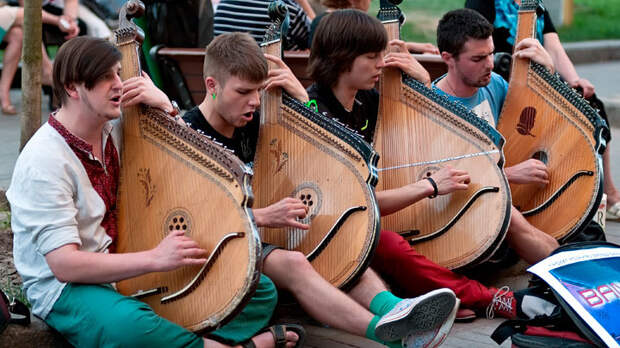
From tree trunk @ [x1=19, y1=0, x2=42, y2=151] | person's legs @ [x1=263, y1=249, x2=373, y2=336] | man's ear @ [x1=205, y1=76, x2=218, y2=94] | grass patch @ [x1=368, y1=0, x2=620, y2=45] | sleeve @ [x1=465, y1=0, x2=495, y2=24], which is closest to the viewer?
person's legs @ [x1=263, y1=249, x2=373, y2=336]

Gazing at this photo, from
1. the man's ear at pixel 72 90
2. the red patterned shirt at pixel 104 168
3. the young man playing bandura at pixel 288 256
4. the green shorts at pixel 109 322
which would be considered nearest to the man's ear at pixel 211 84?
the young man playing bandura at pixel 288 256

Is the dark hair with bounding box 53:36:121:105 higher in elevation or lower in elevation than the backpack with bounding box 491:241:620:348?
higher

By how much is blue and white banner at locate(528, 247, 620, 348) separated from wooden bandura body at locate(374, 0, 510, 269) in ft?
1.82

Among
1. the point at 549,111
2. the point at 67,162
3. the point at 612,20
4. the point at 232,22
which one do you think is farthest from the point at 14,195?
the point at 612,20

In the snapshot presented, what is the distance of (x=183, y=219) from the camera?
10.5 ft

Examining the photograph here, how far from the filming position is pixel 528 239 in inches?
162

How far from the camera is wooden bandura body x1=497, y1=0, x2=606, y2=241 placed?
4.21 m

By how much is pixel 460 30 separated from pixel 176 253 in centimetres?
209

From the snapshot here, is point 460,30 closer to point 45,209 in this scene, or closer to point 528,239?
point 528,239

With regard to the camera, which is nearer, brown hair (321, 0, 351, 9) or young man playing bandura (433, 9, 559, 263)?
Result: young man playing bandura (433, 9, 559, 263)

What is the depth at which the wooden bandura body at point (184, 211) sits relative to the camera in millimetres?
3051

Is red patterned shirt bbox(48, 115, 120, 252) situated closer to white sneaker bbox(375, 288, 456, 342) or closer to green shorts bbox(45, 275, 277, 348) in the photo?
green shorts bbox(45, 275, 277, 348)

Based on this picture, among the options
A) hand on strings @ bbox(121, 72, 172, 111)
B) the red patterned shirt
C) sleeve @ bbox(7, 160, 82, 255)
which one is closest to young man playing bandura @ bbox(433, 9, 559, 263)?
hand on strings @ bbox(121, 72, 172, 111)

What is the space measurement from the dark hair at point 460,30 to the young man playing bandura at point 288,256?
1.07 metres
